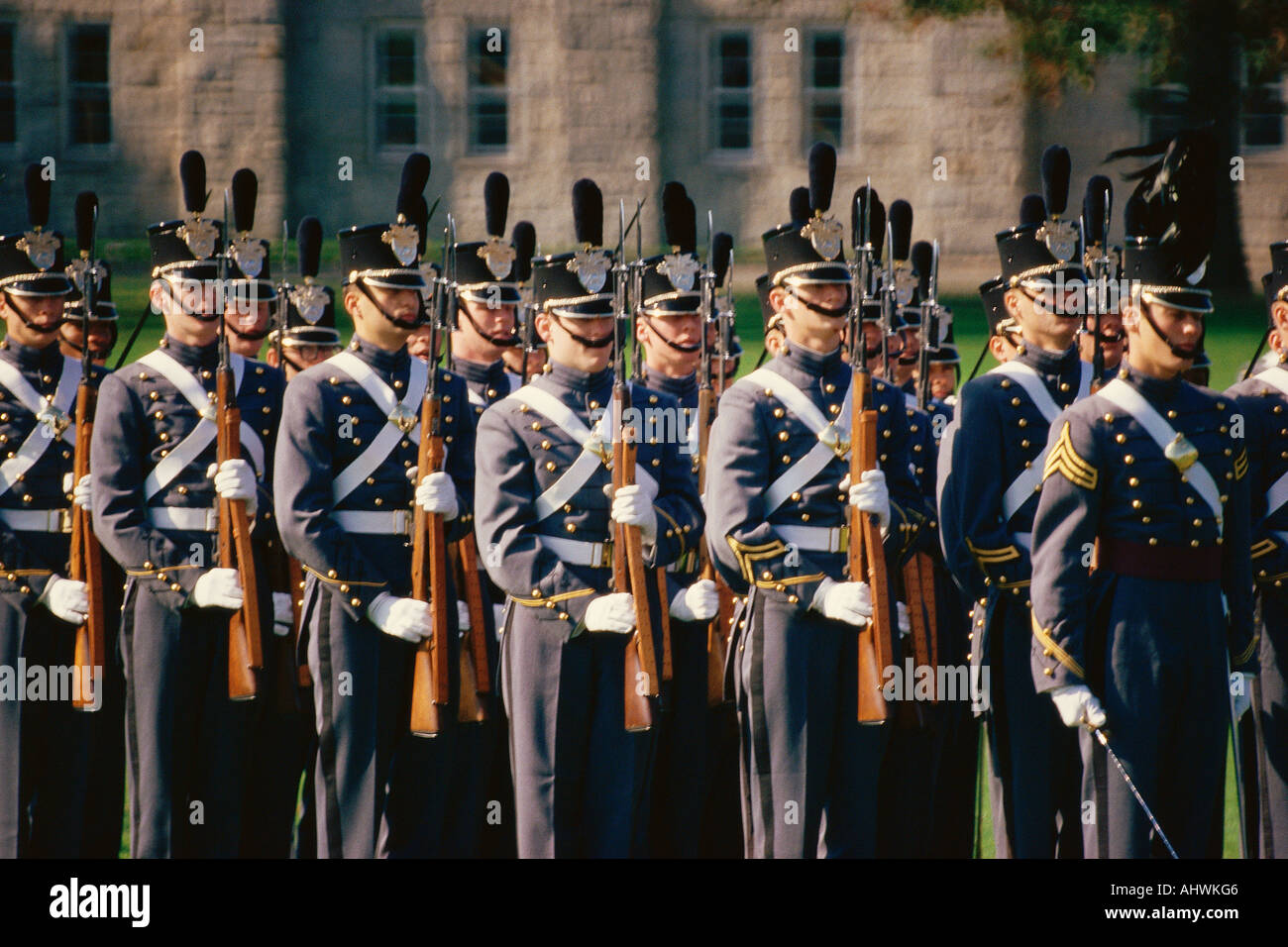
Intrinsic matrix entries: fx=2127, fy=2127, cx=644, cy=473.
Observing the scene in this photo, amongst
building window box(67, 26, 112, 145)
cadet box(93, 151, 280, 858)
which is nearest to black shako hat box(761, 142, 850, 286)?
cadet box(93, 151, 280, 858)

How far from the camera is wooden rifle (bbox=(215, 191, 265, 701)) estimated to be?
7.30 meters

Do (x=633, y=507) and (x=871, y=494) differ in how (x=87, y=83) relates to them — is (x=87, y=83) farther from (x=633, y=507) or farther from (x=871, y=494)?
(x=871, y=494)

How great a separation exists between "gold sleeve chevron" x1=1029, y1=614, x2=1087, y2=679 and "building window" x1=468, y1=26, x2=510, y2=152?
8.79m

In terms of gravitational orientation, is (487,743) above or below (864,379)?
below

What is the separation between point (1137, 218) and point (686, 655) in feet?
7.09

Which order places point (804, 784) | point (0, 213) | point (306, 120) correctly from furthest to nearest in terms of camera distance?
point (306, 120)
point (0, 213)
point (804, 784)

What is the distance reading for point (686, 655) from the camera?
7539mm

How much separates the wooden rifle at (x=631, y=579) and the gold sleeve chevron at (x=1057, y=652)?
50.1 inches

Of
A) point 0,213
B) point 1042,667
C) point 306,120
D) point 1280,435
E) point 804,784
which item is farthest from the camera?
point 306,120

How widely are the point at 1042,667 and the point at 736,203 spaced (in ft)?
27.8

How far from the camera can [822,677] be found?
7168 mm
